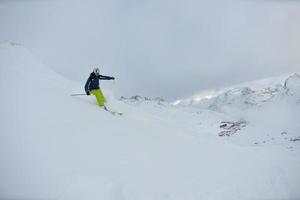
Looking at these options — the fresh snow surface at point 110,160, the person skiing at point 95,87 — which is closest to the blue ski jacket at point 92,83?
the person skiing at point 95,87

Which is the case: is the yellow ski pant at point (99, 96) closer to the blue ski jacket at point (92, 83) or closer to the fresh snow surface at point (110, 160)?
the blue ski jacket at point (92, 83)

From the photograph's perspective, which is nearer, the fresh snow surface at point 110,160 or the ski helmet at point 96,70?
the fresh snow surface at point 110,160

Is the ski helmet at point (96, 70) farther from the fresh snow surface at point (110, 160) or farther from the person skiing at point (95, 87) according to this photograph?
the fresh snow surface at point (110, 160)

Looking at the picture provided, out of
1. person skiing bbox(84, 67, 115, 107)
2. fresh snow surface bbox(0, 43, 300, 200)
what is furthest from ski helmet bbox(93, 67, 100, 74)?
fresh snow surface bbox(0, 43, 300, 200)

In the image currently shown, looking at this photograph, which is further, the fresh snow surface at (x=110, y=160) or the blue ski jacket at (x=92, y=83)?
the blue ski jacket at (x=92, y=83)

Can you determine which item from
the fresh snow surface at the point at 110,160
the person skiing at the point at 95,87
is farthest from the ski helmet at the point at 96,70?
the fresh snow surface at the point at 110,160

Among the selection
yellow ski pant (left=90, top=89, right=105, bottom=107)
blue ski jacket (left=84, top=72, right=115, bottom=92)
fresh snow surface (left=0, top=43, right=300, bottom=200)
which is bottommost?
fresh snow surface (left=0, top=43, right=300, bottom=200)

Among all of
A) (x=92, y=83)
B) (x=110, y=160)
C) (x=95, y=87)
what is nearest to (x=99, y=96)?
(x=95, y=87)

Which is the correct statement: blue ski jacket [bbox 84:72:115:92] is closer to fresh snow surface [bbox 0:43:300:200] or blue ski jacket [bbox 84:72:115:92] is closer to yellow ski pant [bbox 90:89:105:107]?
yellow ski pant [bbox 90:89:105:107]

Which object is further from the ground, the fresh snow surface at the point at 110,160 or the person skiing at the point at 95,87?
the person skiing at the point at 95,87

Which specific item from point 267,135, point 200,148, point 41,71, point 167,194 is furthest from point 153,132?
point 267,135

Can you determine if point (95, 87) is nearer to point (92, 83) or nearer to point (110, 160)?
point (92, 83)

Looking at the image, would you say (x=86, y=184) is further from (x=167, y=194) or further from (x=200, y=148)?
(x=200, y=148)

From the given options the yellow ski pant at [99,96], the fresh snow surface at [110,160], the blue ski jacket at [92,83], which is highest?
the blue ski jacket at [92,83]
